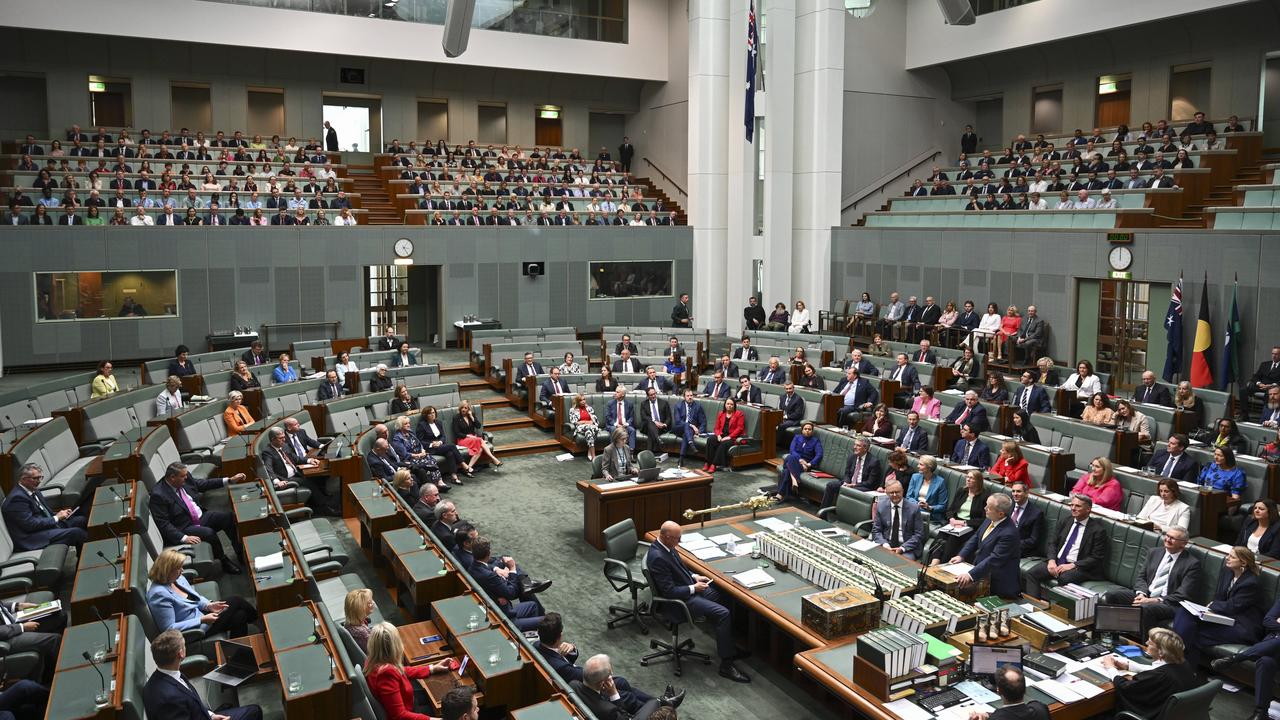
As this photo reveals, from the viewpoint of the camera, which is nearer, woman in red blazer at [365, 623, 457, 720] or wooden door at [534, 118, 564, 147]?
woman in red blazer at [365, 623, 457, 720]

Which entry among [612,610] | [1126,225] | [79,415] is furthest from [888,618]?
[1126,225]

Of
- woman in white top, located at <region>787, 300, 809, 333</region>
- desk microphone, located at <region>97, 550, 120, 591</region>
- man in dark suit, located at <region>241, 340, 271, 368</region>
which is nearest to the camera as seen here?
desk microphone, located at <region>97, 550, 120, 591</region>

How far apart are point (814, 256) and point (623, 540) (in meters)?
15.6

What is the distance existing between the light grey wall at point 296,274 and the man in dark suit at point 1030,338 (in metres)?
9.15

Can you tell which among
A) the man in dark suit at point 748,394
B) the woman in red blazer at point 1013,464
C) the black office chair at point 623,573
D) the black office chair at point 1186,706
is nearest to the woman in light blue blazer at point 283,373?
the man in dark suit at point 748,394

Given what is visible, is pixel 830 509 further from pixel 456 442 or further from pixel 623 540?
pixel 456 442

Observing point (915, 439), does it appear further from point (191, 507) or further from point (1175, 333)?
point (191, 507)

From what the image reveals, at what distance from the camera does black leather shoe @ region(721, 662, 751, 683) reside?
25.2 ft

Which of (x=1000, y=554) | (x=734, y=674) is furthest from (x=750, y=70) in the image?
(x=734, y=674)

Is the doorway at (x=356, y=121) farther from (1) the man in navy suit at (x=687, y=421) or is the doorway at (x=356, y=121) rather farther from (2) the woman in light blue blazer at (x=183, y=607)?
(2) the woman in light blue blazer at (x=183, y=607)

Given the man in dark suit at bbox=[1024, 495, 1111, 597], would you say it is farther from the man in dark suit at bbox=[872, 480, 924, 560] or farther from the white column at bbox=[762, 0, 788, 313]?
the white column at bbox=[762, 0, 788, 313]

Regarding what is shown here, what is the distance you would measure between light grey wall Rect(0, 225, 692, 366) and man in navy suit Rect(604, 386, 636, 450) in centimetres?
945

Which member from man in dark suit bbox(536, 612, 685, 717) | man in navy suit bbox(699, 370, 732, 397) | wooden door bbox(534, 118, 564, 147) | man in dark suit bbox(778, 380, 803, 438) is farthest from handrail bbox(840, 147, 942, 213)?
man in dark suit bbox(536, 612, 685, 717)

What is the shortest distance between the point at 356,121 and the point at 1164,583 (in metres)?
25.2
